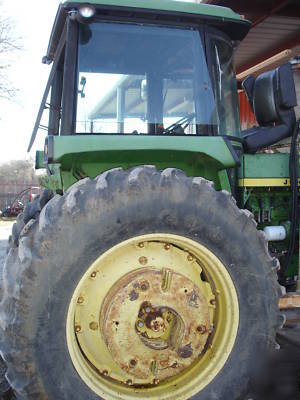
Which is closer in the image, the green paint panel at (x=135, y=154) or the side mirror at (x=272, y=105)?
the green paint panel at (x=135, y=154)

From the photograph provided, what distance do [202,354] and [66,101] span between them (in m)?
1.69

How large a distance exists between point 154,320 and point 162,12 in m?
1.88

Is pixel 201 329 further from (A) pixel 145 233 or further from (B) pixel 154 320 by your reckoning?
(A) pixel 145 233

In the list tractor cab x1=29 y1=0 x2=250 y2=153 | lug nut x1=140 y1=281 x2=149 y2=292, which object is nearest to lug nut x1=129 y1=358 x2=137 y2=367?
lug nut x1=140 y1=281 x2=149 y2=292

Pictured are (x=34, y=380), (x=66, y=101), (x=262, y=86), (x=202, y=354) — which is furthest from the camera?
(x=262, y=86)

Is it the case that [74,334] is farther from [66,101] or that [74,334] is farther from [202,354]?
[66,101]

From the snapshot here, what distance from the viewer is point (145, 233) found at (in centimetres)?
229

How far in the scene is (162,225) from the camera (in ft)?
7.55

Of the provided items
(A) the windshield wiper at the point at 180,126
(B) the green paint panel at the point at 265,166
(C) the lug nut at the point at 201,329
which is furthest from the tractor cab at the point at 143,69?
(C) the lug nut at the point at 201,329

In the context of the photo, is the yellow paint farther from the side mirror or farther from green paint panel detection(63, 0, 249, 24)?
green paint panel detection(63, 0, 249, 24)

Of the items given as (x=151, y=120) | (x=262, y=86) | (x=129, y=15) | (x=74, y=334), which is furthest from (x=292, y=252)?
(x=129, y=15)

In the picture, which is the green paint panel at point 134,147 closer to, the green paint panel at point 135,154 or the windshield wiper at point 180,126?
the green paint panel at point 135,154

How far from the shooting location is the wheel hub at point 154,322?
7.66ft

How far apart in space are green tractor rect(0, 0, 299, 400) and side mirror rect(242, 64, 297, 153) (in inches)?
0.5
